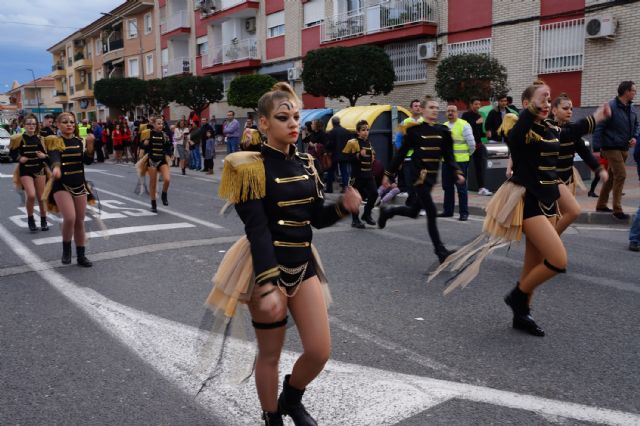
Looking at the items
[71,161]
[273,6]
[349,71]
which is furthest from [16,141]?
[273,6]

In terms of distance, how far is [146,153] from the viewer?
41.2ft

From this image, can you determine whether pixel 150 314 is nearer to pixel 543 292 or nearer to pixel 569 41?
pixel 543 292

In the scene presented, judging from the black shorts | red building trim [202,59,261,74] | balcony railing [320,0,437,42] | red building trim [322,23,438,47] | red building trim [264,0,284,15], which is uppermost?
red building trim [264,0,284,15]

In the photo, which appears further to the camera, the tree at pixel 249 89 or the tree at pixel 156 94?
the tree at pixel 156 94

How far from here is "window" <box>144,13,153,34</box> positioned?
1956 inches

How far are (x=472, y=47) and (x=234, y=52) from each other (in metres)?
18.5

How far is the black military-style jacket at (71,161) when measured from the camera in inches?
295

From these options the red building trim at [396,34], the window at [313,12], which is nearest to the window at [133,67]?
the window at [313,12]

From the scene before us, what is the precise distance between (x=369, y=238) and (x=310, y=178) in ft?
19.8

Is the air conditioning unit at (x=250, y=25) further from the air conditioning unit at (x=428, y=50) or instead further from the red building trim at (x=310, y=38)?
the air conditioning unit at (x=428, y=50)

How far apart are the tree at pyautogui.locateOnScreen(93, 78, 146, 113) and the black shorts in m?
39.4

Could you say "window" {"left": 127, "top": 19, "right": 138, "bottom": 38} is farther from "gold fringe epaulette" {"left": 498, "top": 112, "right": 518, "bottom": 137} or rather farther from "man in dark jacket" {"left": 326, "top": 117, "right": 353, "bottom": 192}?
"gold fringe epaulette" {"left": 498, "top": 112, "right": 518, "bottom": 137}

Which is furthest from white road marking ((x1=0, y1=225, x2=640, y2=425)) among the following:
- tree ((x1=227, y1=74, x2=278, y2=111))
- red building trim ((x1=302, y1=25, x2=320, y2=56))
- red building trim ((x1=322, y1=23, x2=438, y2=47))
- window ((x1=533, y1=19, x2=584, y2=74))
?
red building trim ((x1=302, y1=25, x2=320, y2=56))

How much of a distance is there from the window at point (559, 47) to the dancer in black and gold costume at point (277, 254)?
18.4m
